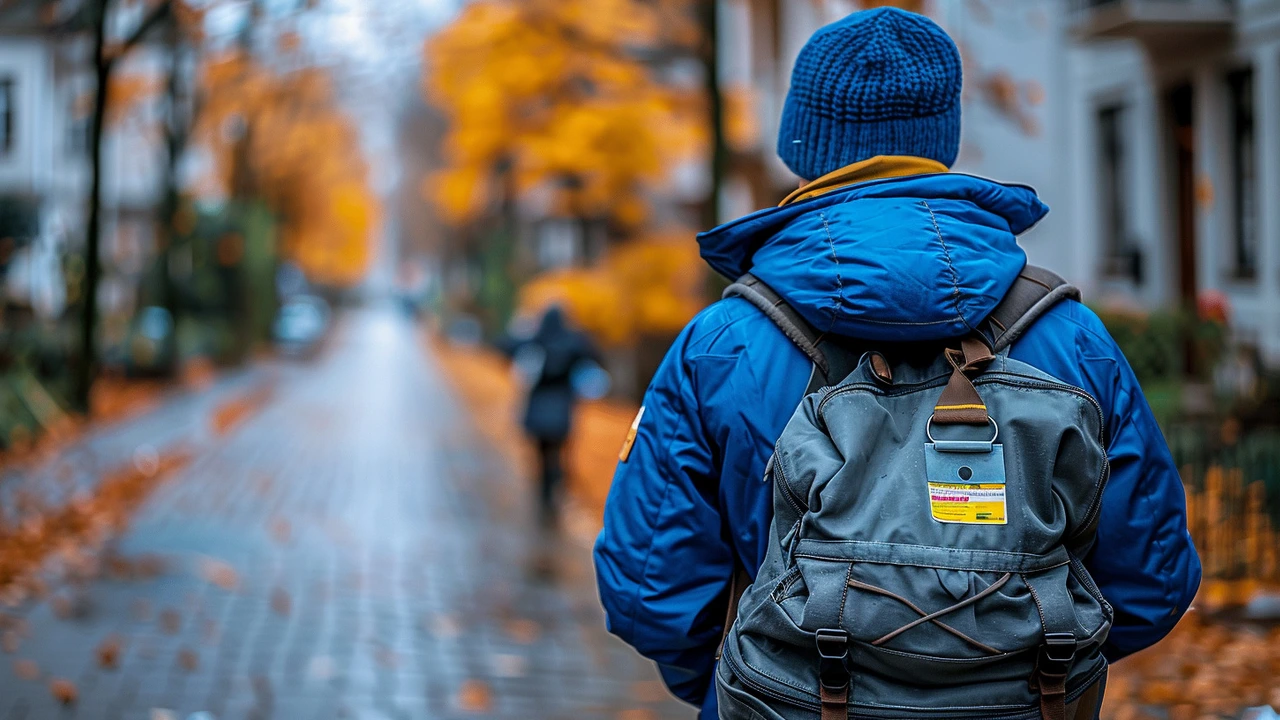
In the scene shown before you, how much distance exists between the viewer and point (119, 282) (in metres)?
43.2

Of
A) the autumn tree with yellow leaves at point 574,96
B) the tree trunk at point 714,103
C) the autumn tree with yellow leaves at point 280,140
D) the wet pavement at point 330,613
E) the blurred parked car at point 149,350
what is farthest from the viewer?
the autumn tree with yellow leaves at point 280,140

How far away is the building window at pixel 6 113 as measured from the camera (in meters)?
45.6

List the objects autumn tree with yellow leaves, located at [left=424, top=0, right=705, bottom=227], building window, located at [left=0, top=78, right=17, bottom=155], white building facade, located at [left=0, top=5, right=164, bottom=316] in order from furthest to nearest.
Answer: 1. building window, located at [left=0, top=78, right=17, bottom=155]
2. white building facade, located at [left=0, top=5, right=164, bottom=316]
3. autumn tree with yellow leaves, located at [left=424, top=0, right=705, bottom=227]

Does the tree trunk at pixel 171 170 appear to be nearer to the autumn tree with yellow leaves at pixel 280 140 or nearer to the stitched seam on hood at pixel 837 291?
the autumn tree with yellow leaves at pixel 280 140

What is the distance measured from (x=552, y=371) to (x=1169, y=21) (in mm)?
8747

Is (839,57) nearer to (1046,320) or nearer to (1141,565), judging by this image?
(1046,320)

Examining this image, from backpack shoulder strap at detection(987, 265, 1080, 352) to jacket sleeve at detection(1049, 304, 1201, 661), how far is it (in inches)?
2.2

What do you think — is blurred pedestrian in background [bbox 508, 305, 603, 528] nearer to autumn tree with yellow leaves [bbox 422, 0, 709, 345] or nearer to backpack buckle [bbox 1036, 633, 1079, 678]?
autumn tree with yellow leaves [bbox 422, 0, 709, 345]

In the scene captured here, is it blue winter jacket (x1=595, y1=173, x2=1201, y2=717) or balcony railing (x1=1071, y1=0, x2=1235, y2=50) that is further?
balcony railing (x1=1071, y1=0, x2=1235, y2=50)

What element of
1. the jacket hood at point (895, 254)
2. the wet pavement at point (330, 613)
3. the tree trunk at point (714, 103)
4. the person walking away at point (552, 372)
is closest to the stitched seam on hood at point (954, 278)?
Answer: the jacket hood at point (895, 254)

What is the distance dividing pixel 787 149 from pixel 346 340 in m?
60.4

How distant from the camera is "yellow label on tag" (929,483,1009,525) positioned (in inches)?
74.4

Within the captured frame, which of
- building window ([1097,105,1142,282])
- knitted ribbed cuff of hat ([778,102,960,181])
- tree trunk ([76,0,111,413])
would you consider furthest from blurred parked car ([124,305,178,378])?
knitted ribbed cuff of hat ([778,102,960,181])

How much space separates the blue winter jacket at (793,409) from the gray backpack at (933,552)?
0.43 feet
